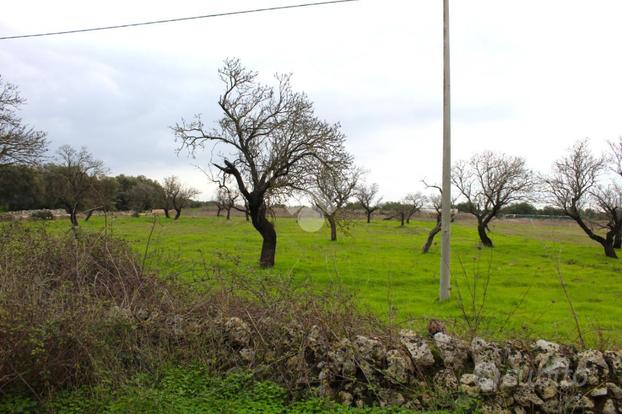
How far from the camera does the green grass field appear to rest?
8.09 meters

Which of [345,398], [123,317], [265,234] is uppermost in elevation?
[265,234]

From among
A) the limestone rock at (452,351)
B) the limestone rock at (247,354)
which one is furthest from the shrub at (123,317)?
the limestone rock at (452,351)

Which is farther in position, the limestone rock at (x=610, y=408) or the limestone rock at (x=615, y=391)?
the limestone rock at (x=615, y=391)

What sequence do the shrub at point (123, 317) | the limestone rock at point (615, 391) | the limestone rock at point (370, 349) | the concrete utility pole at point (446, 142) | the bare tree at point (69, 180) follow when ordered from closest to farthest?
1. the limestone rock at point (615, 391)
2. the shrub at point (123, 317)
3. the limestone rock at point (370, 349)
4. the concrete utility pole at point (446, 142)
5. the bare tree at point (69, 180)

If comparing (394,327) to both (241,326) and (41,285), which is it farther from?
(41,285)

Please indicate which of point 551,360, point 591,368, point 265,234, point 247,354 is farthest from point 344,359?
point 265,234

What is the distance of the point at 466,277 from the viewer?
21.6ft

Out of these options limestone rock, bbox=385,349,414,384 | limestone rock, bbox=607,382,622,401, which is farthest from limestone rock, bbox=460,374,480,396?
limestone rock, bbox=607,382,622,401

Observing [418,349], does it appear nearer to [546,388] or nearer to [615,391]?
[546,388]

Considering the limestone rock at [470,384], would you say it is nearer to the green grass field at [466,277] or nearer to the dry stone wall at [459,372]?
the dry stone wall at [459,372]

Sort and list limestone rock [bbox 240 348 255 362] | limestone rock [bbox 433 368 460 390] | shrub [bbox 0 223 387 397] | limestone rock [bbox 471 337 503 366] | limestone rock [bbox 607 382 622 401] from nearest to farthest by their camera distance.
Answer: limestone rock [bbox 607 382 622 401] → shrub [bbox 0 223 387 397] → limestone rock [bbox 433 368 460 390] → limestone rock [bbox 471 337 503 366] → limestone rock [bbox 240 348 255 362]

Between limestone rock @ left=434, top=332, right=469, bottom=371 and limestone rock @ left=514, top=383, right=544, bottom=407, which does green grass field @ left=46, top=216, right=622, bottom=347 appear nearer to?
limestone rock @ left=434, top=332, right=469, bottom=371

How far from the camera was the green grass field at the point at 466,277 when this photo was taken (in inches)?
318

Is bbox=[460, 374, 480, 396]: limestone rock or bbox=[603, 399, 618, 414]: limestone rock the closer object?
bbox=[603, 399, 618, 414]: limestone rock
